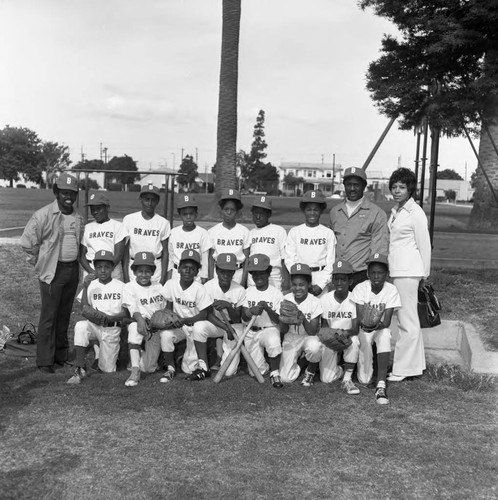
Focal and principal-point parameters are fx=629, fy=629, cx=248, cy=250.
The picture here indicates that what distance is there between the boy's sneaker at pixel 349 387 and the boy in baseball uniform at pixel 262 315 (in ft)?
1.96

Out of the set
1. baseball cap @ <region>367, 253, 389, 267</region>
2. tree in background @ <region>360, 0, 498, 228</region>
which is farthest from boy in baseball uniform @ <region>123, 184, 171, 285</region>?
tree in background @ <region>360, 0, 498, 228</region>

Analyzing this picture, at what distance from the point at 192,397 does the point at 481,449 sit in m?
2.20

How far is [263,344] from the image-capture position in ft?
18.7

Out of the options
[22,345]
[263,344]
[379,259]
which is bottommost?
[22,345]

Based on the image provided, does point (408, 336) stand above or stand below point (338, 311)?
below

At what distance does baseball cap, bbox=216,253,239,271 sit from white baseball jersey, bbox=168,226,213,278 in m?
0.33

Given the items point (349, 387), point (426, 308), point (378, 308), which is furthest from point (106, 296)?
point (426, 308)

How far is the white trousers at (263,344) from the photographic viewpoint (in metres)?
A: 5.60

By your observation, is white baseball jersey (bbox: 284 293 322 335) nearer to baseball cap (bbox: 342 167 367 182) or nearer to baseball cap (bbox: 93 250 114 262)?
baseball cap (bbox: 342 167 367 182)

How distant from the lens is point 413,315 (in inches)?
222

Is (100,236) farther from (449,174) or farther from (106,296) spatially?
(449,174)

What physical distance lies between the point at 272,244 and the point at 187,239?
81 cm

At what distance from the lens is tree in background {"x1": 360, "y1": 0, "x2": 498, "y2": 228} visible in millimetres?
Answer: 9023

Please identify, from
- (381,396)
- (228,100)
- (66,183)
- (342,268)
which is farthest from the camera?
(228,100)
